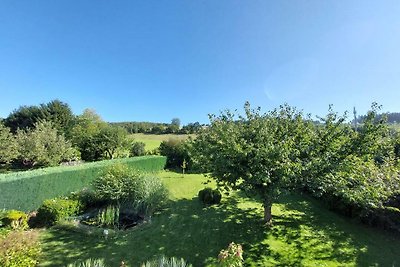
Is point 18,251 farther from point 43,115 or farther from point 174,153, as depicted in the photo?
point 43,115

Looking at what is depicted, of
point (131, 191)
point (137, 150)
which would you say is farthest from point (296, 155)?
→ point (137, 150)

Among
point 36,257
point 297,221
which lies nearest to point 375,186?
point 297,221

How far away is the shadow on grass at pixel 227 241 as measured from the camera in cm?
819

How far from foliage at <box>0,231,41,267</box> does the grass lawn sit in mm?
421

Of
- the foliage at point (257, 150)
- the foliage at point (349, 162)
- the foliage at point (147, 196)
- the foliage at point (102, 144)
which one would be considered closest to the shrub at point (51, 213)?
the foliage at point (147, 196)

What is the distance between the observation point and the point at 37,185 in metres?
11.5

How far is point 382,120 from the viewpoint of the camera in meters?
9.84

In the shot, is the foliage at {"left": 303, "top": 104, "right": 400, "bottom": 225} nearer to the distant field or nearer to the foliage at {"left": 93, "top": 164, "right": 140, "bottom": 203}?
the foliage at {"left": 93, "top": 164, "right": 140, "bottom": 203}

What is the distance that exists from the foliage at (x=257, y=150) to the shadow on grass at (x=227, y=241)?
140 centimetres

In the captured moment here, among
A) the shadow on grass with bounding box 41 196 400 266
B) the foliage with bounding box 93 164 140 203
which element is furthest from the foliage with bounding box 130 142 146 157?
the shadow on grass with bounding box 41 196 400 266

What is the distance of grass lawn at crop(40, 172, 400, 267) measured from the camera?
8.20 m

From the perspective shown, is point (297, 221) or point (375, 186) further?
point (297, 221)

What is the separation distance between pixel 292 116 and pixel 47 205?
10830 millimetres

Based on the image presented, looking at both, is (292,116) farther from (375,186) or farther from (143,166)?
(143,166)
